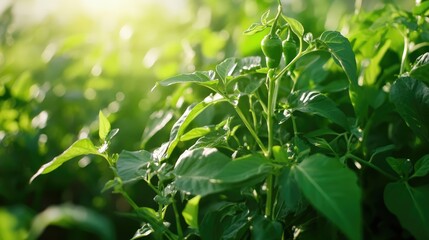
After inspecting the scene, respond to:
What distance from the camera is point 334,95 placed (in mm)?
1113

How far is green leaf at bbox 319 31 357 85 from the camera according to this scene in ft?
2.43

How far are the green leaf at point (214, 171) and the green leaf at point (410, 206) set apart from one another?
229 mm

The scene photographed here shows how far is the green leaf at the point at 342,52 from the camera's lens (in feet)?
2.43

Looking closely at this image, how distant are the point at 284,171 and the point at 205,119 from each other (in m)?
0.40

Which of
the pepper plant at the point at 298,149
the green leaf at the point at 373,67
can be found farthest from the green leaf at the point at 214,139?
the green leaf at the point at 373,67

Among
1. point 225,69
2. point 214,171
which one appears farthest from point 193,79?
point 214,171

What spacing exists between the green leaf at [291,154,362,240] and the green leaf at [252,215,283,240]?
0.34ft

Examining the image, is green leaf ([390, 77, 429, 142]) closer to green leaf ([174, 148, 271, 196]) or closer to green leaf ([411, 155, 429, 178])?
green leaf ([411, 155, 429, 178])

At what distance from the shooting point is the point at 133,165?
2.49ft

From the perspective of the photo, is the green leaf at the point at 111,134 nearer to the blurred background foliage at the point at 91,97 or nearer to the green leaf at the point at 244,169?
the green leaf at the point at 244,169

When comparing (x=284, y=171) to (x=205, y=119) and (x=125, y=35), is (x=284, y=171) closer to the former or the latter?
(x=205, y=119)

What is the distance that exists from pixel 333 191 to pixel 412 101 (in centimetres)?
33

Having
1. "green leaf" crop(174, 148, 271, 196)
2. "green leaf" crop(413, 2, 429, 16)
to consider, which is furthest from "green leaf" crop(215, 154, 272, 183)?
"green leaf" crop(413, 2, 429, 16)

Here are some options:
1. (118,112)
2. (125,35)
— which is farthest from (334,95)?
(125,35)
